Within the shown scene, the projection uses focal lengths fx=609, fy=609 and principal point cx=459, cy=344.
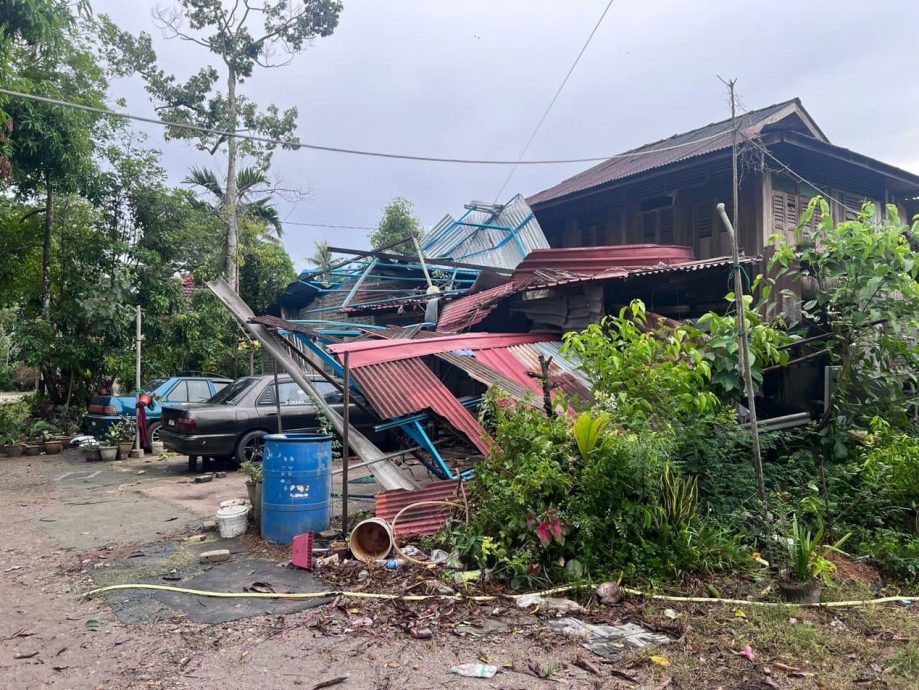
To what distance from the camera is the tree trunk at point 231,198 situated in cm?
1705

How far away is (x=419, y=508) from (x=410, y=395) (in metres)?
1.30

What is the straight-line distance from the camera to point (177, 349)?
15.0 metres

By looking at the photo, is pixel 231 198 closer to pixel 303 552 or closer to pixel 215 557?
pixel 215 557

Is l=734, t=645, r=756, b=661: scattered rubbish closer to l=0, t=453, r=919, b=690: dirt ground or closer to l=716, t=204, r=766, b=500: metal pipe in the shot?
l=0, t=453, r=919, b=690: dirt ground

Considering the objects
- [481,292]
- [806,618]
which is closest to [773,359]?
[806,618]

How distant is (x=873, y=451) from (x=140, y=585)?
20.7ft

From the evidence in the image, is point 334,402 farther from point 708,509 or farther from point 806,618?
point 806,618

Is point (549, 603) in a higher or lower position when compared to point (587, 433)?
lower

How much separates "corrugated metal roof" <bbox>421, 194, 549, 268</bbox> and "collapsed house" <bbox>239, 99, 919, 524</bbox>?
3 cm

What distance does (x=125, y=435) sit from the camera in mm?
11906

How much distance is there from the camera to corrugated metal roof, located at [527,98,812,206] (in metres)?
11.4

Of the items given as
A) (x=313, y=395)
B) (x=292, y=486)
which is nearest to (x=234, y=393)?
(x=313, y=395)

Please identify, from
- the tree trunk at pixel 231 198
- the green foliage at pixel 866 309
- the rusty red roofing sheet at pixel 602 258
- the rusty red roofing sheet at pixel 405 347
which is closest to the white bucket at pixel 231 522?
the rusty red roofing sheet at pixel 405 347

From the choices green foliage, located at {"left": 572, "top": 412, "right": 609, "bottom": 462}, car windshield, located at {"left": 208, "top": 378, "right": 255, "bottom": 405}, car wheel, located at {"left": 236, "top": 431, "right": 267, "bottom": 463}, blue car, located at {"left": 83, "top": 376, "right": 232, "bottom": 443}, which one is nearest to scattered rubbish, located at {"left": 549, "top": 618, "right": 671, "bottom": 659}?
green foliage, located at {"left": 572, "top": 412, "right": 609, "bottom": 462}
